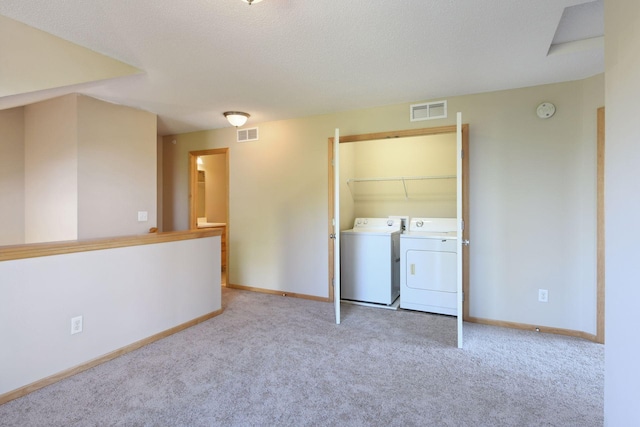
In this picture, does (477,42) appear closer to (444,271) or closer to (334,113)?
(334,113)

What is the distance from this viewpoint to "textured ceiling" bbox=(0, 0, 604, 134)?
1.85 m

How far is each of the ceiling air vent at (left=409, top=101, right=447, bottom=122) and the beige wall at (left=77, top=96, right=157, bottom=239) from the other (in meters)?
3.22

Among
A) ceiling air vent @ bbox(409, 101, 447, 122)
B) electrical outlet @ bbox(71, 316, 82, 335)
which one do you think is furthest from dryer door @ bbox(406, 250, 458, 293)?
electrical outlet @ bbox(71, 316, 82, 335)

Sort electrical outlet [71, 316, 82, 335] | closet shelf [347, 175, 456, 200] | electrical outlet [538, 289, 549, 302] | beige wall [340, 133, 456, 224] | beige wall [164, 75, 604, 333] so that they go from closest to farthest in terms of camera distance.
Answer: electrical outlet [71, 316, 82, 335], beige wall [164, 75, 604, 333], electrical outlet [538, 289, 549, 302], closet shelf [347, 175, 456, 200], beige wall [340, 133, 456, 224]

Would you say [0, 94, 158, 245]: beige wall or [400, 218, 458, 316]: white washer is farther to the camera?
[400, 218, 458, 316]: white washer

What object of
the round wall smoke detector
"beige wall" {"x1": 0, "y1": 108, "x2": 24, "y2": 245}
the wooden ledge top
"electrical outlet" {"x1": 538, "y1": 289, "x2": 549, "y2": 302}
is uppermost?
the round wall smoke detector

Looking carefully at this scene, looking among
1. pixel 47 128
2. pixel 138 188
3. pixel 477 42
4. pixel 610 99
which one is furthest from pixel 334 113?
pixel 47 128

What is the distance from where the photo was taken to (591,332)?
2824 millimetres

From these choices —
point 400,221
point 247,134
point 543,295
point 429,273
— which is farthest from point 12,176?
point 543,295

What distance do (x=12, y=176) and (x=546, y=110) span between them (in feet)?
18.6

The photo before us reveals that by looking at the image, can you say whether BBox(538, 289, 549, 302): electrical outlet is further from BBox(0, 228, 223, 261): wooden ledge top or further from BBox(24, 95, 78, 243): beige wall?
BBox(24, 95, 78, 243): beige wall

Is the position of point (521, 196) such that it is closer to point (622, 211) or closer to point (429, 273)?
point (429, 273)

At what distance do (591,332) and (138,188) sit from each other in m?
5.00

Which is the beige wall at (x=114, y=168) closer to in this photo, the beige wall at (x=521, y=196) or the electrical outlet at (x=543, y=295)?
the beige wall at (x=521, y=196)
